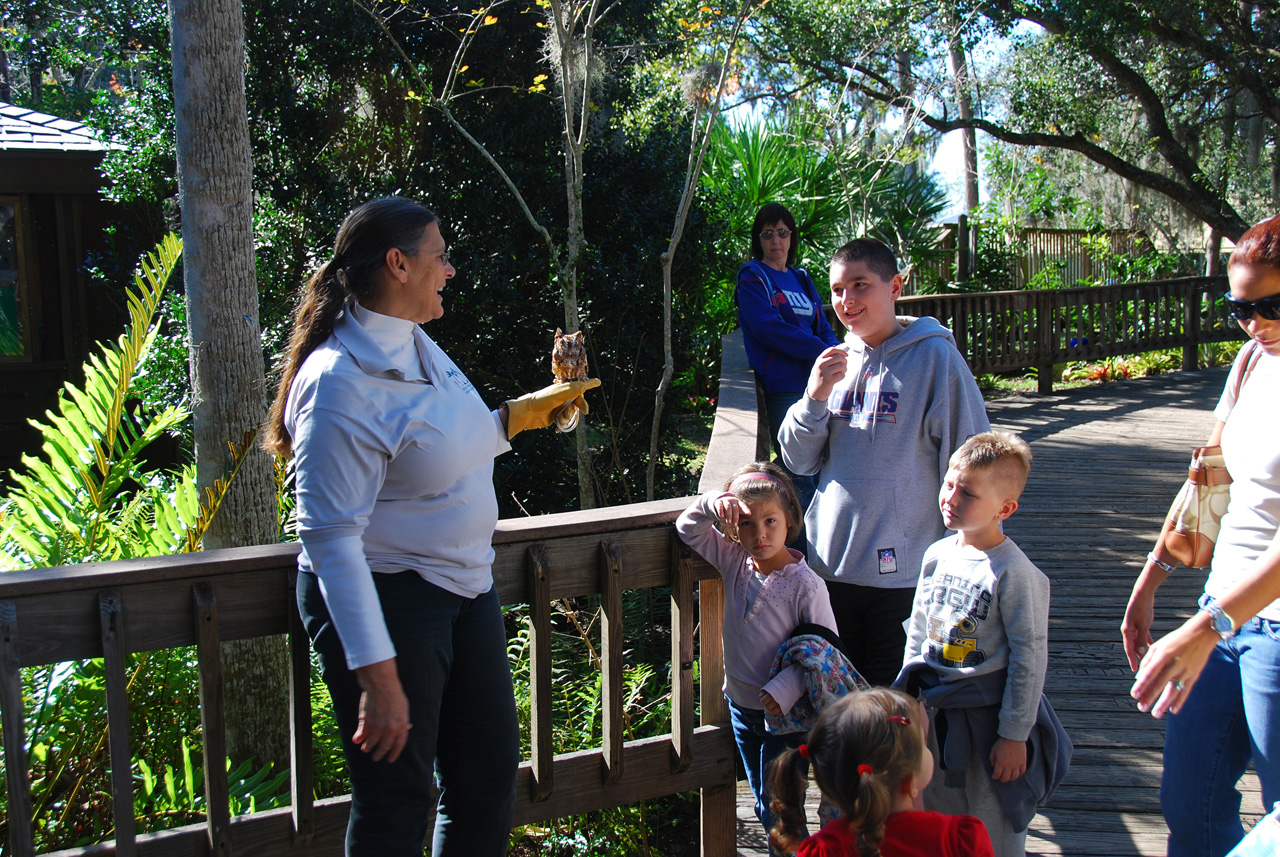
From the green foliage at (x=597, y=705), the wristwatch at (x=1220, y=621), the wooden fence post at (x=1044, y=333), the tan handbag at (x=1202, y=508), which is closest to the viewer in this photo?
the wristwatch at (x=1220, y=621)

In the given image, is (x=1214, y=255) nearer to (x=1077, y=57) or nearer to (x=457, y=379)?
(x=1077, y=57)

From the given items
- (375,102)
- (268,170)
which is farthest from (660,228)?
(268,170)

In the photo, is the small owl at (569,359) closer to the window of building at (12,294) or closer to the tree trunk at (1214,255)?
the window of building at (12,294)

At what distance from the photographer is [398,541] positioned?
198 centimetres

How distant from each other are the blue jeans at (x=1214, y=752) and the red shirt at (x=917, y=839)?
0.65m

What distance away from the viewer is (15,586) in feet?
6.29

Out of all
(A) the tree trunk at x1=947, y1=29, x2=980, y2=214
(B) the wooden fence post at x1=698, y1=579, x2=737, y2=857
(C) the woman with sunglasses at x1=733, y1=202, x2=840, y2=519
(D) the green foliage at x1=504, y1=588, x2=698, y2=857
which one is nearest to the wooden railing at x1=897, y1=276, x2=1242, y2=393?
(A) the tree trunk at x1=947, y1=29, x2=980, y2=214

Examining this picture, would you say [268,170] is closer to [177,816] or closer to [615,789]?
[177,816]

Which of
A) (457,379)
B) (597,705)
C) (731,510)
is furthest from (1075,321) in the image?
(457,379)

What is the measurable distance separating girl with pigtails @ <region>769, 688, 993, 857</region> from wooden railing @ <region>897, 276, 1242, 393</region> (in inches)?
337

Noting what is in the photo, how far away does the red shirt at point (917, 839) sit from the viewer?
1.77 m

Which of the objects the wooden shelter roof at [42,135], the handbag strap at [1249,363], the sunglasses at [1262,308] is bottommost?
the handbag strap at [1249,363]

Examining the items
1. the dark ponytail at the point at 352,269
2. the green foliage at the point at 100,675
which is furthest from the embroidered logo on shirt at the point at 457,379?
the green foliage at the point at 100,675

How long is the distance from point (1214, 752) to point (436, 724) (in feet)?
5.38
